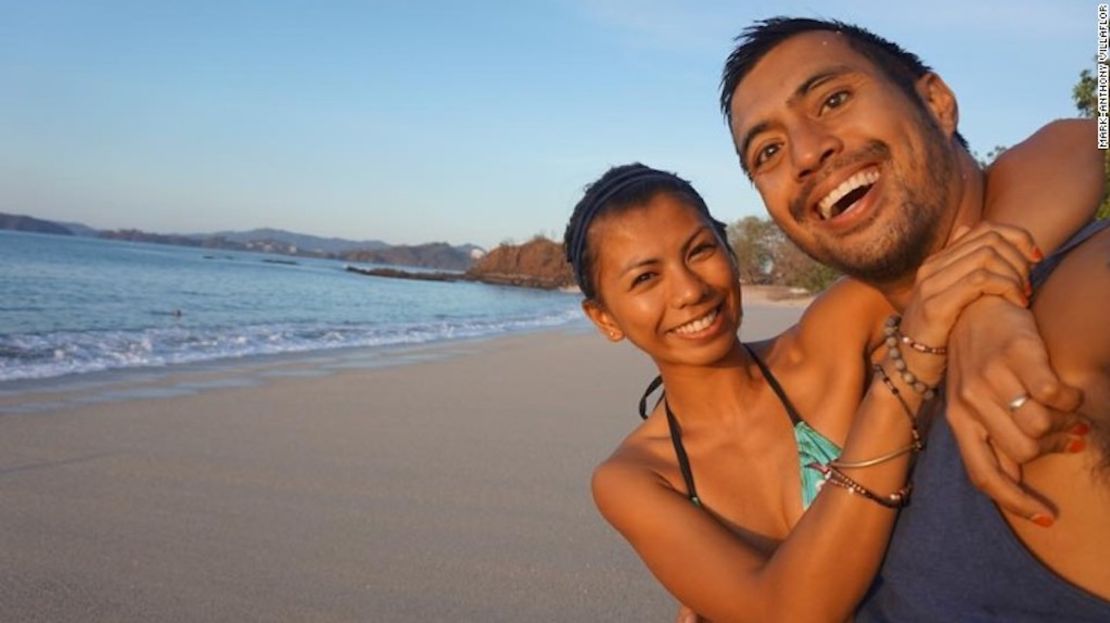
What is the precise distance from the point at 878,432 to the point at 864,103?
0.67 metres

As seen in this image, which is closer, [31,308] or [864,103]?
[864,103]

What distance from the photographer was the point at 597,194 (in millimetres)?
2633

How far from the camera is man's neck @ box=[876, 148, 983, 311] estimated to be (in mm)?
1669

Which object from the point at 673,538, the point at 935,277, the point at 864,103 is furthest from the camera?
the point at 673,538

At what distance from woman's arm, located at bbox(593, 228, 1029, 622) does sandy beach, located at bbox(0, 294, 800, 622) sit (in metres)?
1.79

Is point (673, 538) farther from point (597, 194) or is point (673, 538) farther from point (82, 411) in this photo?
point (82, 411)

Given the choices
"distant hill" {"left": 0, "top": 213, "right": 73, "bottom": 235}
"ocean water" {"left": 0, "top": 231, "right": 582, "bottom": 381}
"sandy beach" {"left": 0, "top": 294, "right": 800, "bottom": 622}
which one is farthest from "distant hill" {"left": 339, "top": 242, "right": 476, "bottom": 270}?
"sandy beach" {"left": 0, "top": 294, "right": 800, "bottom": 622}

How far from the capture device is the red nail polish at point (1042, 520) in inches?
46.3

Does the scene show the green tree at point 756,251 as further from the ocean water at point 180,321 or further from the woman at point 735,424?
the woman at point 735,424

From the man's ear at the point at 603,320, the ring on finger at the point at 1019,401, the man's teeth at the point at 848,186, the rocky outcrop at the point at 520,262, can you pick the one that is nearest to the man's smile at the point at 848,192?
the man's teeth at the point at 848,186

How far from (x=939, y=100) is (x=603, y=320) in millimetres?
1168

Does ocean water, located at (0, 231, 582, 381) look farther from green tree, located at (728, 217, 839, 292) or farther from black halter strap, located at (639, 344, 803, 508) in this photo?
green tree, located at (728, 217, 839, 292)

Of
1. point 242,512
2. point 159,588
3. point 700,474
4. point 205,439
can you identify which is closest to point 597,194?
point 700,474

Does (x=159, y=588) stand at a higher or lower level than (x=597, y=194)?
lower
